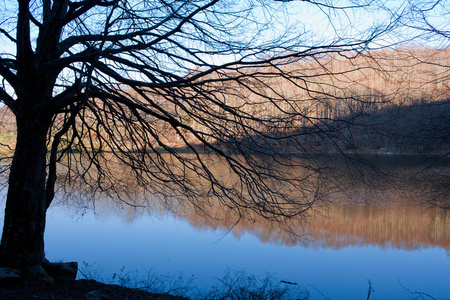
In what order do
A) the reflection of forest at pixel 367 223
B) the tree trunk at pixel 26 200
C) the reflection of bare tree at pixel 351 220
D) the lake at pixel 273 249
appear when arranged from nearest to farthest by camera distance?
the tree trunk at pixel 26 200 → the lake at pixel 273 249 → the reflection of bare tree at pixel 351 220 → the reflection of forest at pixel 367 223

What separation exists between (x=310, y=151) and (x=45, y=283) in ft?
10.5

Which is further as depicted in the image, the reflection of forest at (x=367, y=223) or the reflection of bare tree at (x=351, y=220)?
the reflection of forest at (x=367, y=223)

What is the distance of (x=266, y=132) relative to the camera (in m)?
4.30

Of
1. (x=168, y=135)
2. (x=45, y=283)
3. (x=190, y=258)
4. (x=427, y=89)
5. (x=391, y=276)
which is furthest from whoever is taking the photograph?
(x=190, y=258)

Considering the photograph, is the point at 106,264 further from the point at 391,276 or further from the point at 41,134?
the point at 391,276

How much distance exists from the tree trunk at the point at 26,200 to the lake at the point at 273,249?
67.4 inches

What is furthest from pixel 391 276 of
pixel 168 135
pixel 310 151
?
pixel 168 135

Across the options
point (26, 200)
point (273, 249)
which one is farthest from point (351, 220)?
point (26, 200)

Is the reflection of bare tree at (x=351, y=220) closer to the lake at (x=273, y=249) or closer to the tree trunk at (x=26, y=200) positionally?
the lake at (x=273, y=249)

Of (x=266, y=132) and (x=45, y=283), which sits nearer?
(x=45, y=283)

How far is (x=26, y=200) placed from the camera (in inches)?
158

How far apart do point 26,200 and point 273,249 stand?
6.05 meters

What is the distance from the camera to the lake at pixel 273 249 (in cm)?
713

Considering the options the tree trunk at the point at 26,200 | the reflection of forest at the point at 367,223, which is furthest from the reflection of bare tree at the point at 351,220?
the tree trunk at the point at 26,200
